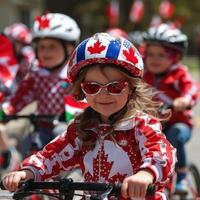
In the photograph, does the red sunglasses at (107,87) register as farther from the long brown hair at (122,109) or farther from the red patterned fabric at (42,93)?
the red patterned fabric at (42,93)

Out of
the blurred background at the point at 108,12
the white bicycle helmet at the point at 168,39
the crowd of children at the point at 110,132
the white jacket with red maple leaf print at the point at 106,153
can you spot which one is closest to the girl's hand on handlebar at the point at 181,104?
the white bicycle helmet at the point at 168,39

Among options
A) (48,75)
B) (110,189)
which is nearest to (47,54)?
(48,75)

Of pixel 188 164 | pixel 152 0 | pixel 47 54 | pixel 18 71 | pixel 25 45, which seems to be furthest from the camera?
pixel 152 0

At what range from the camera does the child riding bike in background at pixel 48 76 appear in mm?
6203

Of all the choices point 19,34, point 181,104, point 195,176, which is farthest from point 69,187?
point 19,34

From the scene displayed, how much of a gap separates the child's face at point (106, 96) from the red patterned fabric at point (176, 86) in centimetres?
263

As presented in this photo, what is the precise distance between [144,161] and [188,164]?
345 centimetres

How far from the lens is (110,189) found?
3104mm

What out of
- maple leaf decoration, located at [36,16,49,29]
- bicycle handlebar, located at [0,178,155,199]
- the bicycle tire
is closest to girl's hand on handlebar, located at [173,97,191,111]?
the bicycle tire

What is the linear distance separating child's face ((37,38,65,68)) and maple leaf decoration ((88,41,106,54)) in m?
2.65

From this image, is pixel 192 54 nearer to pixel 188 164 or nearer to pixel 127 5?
pixel 127 5

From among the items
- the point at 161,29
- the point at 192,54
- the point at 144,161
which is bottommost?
the point at 192,54

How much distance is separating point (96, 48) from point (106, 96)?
260mm

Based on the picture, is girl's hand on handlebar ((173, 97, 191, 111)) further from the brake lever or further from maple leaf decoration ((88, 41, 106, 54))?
the brake lever
